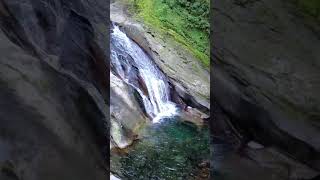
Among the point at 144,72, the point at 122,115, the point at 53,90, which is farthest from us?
the point at 144,72

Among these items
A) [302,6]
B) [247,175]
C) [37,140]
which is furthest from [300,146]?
[37,140]

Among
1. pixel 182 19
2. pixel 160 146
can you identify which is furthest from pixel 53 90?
pixel 182 19

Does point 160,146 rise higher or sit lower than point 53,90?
lower

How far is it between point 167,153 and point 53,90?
0.75 meters

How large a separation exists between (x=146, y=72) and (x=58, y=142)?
0.66 metres

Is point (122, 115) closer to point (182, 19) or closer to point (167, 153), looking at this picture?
point (167, 153)

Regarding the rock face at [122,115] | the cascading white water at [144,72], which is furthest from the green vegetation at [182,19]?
the rock face at [122,115]

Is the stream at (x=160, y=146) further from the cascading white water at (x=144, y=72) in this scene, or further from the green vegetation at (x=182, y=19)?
the green vegetation at (x=182, y=19)

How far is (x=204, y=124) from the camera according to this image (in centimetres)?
251

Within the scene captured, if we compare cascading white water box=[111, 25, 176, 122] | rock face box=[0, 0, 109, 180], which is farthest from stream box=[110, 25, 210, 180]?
rock face box=[0, 0, 109, 180]

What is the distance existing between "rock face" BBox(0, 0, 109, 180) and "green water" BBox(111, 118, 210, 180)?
171 mm

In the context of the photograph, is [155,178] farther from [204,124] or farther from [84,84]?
[84,84]

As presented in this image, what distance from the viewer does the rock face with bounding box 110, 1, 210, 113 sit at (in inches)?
98.4

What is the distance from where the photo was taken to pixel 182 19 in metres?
2.59
